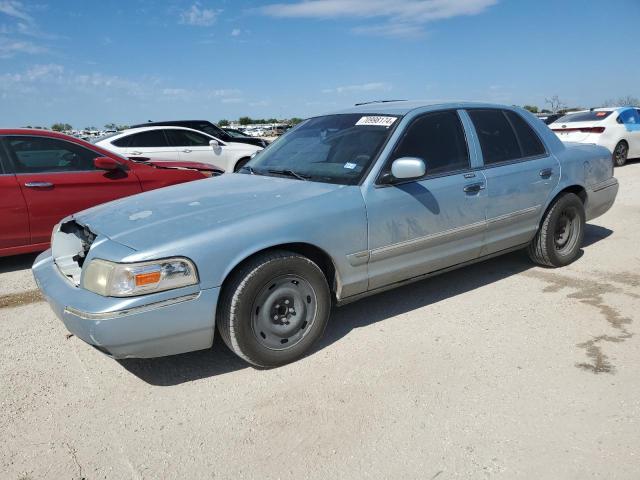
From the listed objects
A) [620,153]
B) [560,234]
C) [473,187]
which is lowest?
[560,234]

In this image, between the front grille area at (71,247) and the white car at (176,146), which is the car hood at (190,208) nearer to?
the front grille area at (71,247)

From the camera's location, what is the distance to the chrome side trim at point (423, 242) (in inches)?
141

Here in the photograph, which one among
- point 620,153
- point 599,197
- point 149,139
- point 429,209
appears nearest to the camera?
point 429,209

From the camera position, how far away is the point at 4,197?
5.16 meters

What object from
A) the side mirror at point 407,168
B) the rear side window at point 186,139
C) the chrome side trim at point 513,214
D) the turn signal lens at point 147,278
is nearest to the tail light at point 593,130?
the rear side window at point 186,139

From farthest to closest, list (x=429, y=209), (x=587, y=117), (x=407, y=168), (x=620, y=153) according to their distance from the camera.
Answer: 1. (x=587, y=117)
2. (x=620, y=153)
3. (x=429, y=209)
4. (x=407, y=168)

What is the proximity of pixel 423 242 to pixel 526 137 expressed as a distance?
65.0 inches

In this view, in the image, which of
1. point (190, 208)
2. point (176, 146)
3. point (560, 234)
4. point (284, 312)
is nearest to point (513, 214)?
Answer: point (560, 234)

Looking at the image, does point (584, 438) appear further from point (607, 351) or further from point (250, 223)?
point (250, 223)

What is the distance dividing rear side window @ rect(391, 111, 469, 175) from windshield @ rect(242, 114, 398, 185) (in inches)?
6.3

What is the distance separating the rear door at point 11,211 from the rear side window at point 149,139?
184 inches

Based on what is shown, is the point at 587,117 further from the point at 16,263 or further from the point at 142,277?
the point at 142,277

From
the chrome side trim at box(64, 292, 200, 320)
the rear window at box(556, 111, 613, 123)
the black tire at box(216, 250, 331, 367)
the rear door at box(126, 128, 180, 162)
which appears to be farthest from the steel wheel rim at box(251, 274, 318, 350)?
the rear window at box(556, 111, 613, 123)

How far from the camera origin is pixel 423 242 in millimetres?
3785
